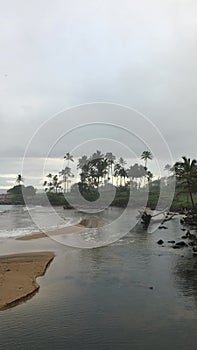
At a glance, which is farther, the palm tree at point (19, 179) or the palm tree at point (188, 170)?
the palm tree at point (19, 179)

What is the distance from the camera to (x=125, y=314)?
20.4 meters

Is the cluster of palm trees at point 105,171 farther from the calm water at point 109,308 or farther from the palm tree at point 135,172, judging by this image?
the calm water at point 109,308

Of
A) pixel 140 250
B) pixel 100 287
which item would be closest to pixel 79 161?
pixel 140 250

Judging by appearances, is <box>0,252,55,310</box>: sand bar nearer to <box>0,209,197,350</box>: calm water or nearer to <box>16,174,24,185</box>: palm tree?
<box>0,209,197,350</box>: calm water

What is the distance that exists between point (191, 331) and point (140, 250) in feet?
70.5

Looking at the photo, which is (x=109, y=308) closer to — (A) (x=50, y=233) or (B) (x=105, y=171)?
(A) (x=50, y=233)

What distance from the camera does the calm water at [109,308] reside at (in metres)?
17.3


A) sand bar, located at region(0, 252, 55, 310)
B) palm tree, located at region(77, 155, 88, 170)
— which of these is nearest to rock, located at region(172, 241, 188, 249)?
sand bar, located at region(0, 252, 55, 310)

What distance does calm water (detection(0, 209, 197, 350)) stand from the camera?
56.6ft

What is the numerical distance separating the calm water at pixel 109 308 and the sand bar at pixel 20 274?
2.31 ft

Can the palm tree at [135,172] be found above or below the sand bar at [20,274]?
above

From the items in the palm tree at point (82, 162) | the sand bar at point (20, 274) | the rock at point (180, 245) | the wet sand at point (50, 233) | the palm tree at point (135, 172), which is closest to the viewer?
the sand bar at point (20, 274)

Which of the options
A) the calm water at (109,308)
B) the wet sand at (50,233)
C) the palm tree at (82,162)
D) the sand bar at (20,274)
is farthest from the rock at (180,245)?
the palm tree at (82,162)

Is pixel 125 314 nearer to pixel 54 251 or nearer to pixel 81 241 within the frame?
pixel 54 251
